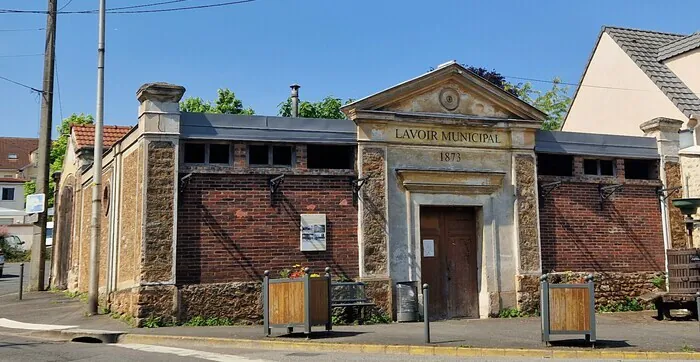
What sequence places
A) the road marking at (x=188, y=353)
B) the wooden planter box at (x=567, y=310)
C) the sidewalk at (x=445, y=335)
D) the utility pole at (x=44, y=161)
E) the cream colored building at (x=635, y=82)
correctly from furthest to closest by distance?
the utility pole at (x=44, y=161), the cream colored building at (x=635, y=82), the sidewalk at (x=445, y=335), the wooden planter box at (x=567, y=310), the road marking at (x=188, y=353)

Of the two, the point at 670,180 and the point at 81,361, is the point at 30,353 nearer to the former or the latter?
the point at 81,361

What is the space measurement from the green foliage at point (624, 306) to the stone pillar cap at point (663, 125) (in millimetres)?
4470

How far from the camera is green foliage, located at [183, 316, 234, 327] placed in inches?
587

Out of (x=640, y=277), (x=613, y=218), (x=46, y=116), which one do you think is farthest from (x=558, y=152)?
(x=46, y=116)

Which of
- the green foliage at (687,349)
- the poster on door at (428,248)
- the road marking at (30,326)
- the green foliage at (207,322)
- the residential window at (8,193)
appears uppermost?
the residential window at (8,193)

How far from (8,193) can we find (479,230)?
65.8 metres

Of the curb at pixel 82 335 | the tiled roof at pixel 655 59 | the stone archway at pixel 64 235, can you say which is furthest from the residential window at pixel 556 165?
the stone archway at pixel 64 235

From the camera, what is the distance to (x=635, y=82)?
23422 millimetres

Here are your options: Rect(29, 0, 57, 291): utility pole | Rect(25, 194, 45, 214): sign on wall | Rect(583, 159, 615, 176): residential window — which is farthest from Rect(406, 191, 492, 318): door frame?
Rect(29, 0, 57, 291): utility pole

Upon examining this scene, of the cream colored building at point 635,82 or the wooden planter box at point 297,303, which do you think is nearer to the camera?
the wooden planter box at point 297,303

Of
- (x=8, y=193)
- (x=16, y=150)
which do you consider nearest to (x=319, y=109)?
(x=8, y=193)

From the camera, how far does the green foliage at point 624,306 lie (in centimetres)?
1831

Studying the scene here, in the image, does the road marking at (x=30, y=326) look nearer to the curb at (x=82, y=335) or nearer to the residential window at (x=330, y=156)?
the curb at (x=82, y=335)

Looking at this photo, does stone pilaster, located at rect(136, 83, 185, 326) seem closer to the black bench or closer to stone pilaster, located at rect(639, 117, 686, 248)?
the black bench
